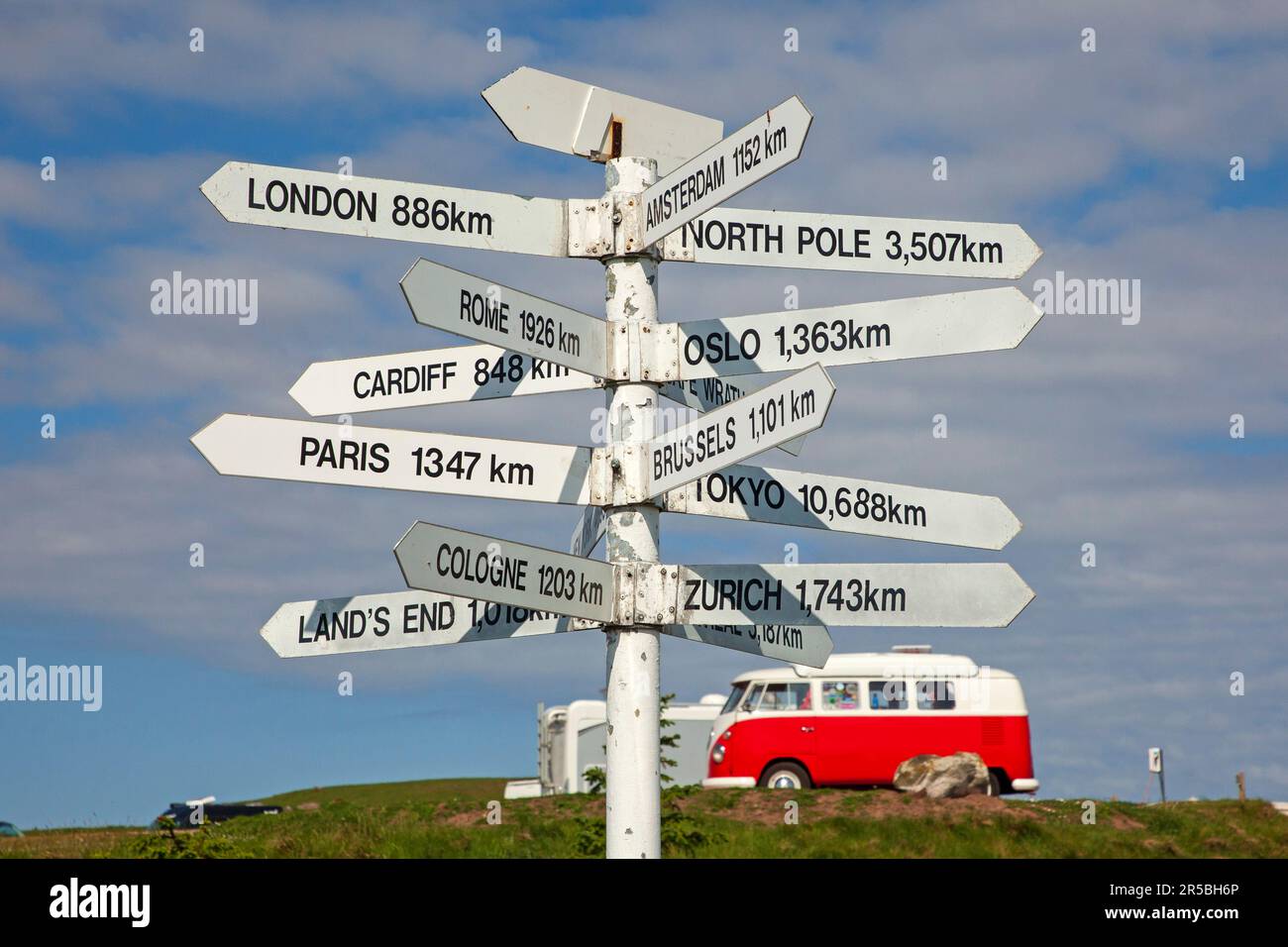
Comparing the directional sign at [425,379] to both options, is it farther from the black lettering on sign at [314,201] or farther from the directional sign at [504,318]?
the black lettering on sign at [314,201]

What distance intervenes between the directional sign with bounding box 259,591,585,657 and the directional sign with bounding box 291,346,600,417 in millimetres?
841

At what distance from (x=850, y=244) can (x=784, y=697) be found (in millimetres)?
17852

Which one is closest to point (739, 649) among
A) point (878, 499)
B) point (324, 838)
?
point (878, 499)

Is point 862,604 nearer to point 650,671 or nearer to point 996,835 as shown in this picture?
point 650,671

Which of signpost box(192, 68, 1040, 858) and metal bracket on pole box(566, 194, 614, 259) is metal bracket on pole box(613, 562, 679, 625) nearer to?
signpost box(192, 68, 1040, 858)

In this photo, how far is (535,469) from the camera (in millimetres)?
5625

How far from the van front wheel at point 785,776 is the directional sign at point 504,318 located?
1794cm

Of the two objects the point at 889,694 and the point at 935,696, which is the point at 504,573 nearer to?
the point at 889,694

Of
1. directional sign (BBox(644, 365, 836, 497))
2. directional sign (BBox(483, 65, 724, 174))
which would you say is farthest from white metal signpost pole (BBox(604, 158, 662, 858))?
directional sign (BBox(483, 65, 724, 174))

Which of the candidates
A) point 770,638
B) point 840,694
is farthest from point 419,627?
point 840,694

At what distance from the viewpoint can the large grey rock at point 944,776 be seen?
21.2 meters

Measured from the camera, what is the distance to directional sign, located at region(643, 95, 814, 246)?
195 inches
